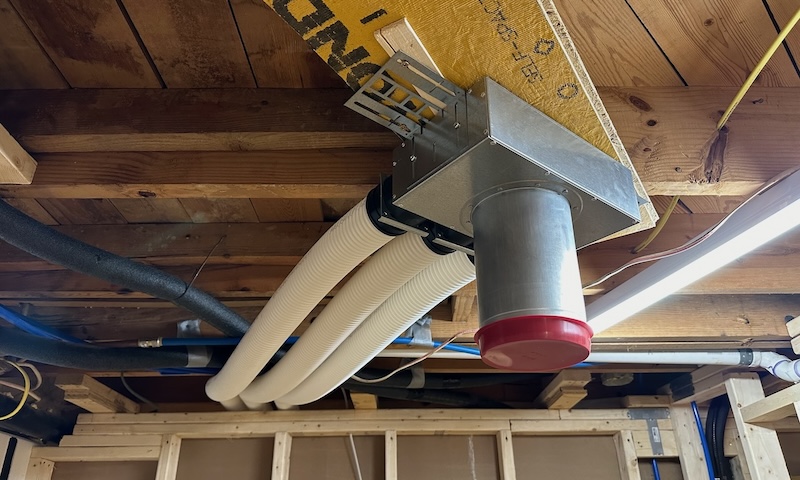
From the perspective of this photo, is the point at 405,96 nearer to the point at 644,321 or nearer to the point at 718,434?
the point at 644,321

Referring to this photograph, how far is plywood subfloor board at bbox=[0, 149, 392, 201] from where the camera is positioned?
113cm

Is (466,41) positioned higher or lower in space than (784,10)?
lower

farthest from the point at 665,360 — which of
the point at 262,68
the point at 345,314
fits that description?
the point at 262,68

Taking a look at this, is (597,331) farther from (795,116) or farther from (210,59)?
(210,59)

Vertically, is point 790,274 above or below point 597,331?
above

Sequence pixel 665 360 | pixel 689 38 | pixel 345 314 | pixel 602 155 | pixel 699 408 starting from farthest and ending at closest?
pixel 699 408
pixel 665 360
pixel 345 314
pixel 689 38
pixel 602 155

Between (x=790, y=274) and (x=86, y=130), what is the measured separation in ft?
5.44

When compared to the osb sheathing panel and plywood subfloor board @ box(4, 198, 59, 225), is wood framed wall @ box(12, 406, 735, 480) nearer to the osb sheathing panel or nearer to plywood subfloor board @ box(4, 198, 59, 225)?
plywood subfloor board @ box(4, 198, 59, 225)

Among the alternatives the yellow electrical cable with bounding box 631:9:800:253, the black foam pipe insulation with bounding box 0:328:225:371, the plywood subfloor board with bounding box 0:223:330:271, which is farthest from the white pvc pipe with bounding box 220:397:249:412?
the yellow electrical cable with bounding box 631:9:800:253

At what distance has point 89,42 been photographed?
1052 millimetres

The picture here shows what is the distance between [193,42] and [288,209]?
20.5 inches

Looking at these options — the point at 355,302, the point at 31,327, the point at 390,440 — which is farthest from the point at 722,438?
the point at 31,327

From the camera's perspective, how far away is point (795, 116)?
108 cm

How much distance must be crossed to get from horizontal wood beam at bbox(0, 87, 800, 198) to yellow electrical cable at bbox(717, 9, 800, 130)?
62mm
